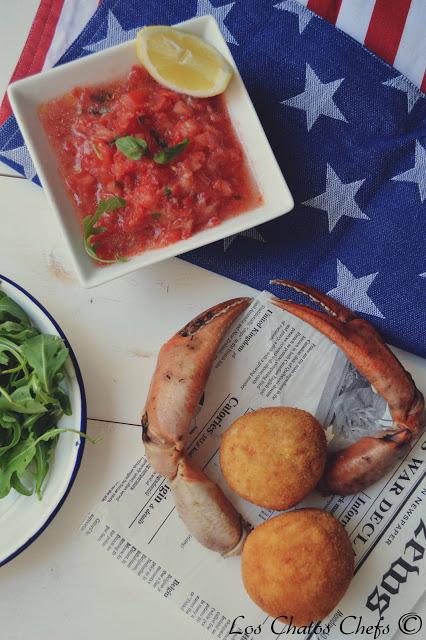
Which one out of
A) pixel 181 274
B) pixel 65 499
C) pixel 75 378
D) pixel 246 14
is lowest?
pixel 65 499

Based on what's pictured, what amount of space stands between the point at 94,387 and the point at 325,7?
45.0 inches

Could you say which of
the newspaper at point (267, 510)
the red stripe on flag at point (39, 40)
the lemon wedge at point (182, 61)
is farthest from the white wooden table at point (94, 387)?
the lemon wedge at point (182, 61)

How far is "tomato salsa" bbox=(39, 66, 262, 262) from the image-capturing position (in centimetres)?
169

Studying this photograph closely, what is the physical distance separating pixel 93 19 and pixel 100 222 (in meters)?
0.58

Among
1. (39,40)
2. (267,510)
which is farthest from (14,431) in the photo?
(39,40)

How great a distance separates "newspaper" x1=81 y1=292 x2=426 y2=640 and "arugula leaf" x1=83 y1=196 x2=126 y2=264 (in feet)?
1.33

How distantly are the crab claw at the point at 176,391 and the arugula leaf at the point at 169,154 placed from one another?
39cm

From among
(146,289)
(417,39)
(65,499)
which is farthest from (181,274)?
(417,39)

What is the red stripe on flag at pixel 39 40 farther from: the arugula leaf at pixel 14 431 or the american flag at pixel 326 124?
the arugula leaf at pixel 14 431

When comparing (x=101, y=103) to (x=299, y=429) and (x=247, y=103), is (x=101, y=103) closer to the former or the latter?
(x=247, y=103)

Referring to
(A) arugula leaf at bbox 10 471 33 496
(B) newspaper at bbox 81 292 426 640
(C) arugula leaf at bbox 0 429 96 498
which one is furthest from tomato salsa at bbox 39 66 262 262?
(A) arugula leaf at bbox 10 471 33 496

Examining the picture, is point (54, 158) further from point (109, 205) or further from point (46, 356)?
point (46, 356)

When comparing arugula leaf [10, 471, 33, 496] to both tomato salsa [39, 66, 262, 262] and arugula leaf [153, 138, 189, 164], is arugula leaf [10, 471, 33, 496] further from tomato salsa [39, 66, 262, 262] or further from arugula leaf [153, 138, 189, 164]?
arugula leaf [153, 138, 189, 164]

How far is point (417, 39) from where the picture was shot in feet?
6.20
